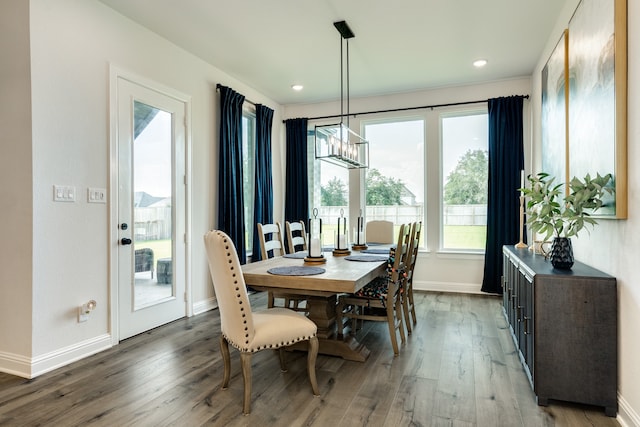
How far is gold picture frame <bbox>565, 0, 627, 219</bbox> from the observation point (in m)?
1.92

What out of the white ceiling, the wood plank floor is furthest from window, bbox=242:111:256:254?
the wood plank floor

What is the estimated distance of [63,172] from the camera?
2.72 meters

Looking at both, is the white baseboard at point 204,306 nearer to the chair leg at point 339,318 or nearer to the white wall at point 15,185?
the white wall at point 15,185

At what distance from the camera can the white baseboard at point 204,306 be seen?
4.04m

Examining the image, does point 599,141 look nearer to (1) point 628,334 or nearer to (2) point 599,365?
(1) point 628,334

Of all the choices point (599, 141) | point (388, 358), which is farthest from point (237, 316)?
point (599, 141)

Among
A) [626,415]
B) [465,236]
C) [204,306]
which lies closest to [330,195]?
[465,236]

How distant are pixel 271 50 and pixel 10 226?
281 cm

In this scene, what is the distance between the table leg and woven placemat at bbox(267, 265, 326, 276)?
35cm

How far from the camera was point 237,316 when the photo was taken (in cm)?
205

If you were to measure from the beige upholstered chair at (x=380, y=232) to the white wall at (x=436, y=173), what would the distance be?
2.90 ft

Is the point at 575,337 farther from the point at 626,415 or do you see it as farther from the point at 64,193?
the point at 64,193

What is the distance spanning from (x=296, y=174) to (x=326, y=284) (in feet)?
12.0

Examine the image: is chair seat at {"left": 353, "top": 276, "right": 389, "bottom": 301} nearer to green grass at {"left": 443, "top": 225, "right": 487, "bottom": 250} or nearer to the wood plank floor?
the wood plank floor
